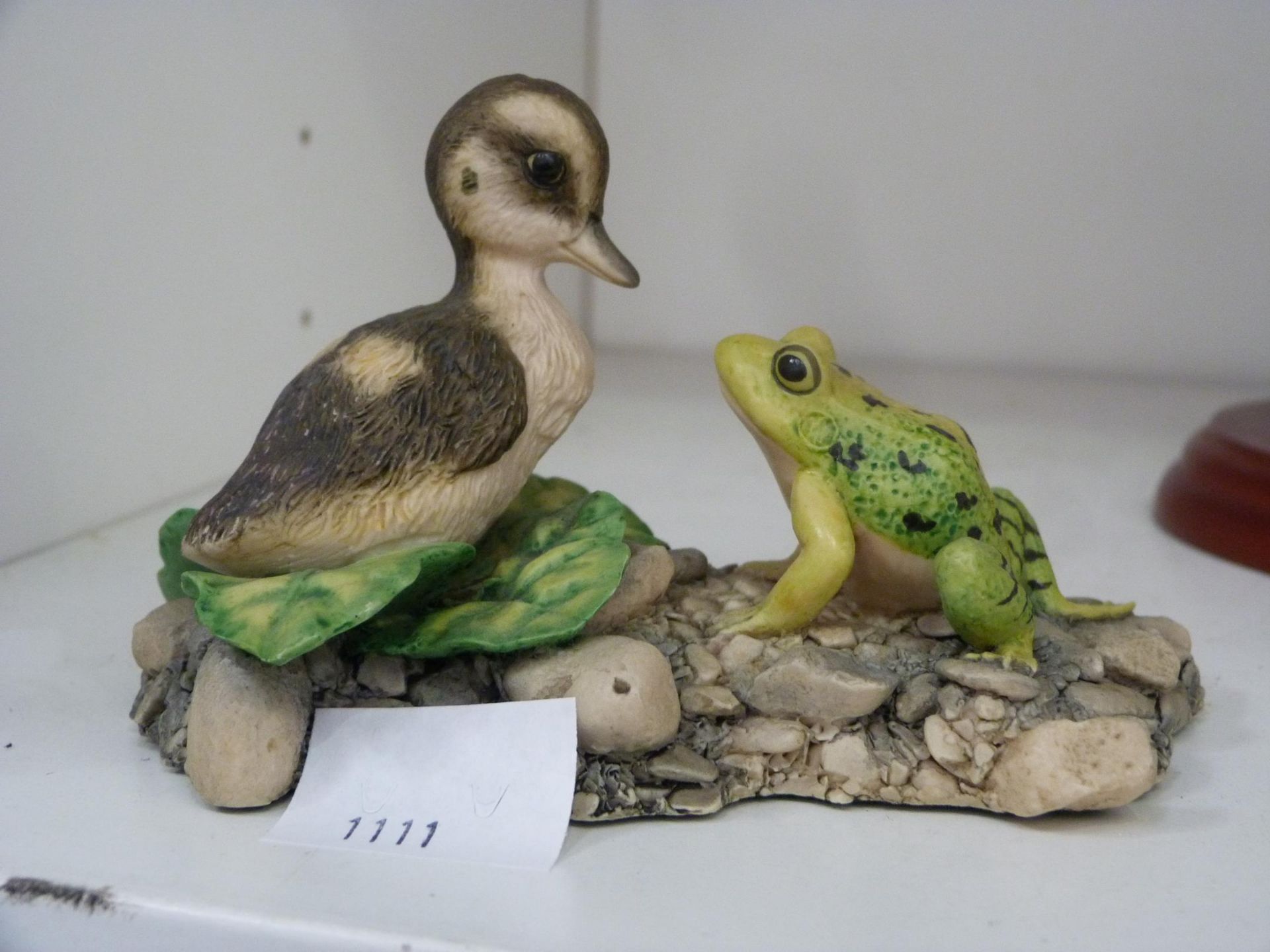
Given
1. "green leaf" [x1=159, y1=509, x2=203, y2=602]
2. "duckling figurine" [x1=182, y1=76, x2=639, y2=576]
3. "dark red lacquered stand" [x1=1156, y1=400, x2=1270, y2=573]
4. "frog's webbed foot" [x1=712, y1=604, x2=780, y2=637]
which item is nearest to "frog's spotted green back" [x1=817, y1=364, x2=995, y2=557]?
"frog's webbed foot" [x1=712, y1=604, x2=780, y2=637]

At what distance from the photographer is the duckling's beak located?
1.12m

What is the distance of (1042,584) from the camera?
47.9 inches

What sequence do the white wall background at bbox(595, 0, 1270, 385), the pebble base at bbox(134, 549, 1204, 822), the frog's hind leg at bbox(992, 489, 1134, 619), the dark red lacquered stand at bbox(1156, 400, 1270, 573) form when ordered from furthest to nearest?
the white wall background at bbox(595, 0, 1270, 385) → the dark red lacquered stand at bbox(1156, 400, 1270, 573) → the frog's hind leg at bbox(992, 489, 1134, 619) → the pebble base at bbox(134, 549, 1204, 822)

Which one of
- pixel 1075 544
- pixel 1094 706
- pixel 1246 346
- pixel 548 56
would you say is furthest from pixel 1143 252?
pixel 1094 706

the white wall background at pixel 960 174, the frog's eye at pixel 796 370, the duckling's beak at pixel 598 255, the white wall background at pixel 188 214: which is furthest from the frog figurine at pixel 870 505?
the white wall background at pixel 960 174

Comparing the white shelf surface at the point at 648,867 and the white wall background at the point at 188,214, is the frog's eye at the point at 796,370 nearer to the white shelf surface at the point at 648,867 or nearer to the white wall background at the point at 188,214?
the white shelf surface at the point at 648,867

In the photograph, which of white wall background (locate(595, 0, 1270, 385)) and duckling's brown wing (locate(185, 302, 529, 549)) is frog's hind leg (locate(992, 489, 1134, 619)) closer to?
→ duckling's brown wing (locate(185, 302, 529, 549))

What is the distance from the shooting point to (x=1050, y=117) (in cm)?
231

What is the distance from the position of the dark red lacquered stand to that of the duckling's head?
979 mm

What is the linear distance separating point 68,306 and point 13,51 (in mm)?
293

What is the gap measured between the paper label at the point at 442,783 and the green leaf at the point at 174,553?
0.23m

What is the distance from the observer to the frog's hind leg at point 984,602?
1.05 metres

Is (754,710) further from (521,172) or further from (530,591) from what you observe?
(521,172)

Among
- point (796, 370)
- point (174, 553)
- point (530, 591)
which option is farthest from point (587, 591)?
point (174, 553)
